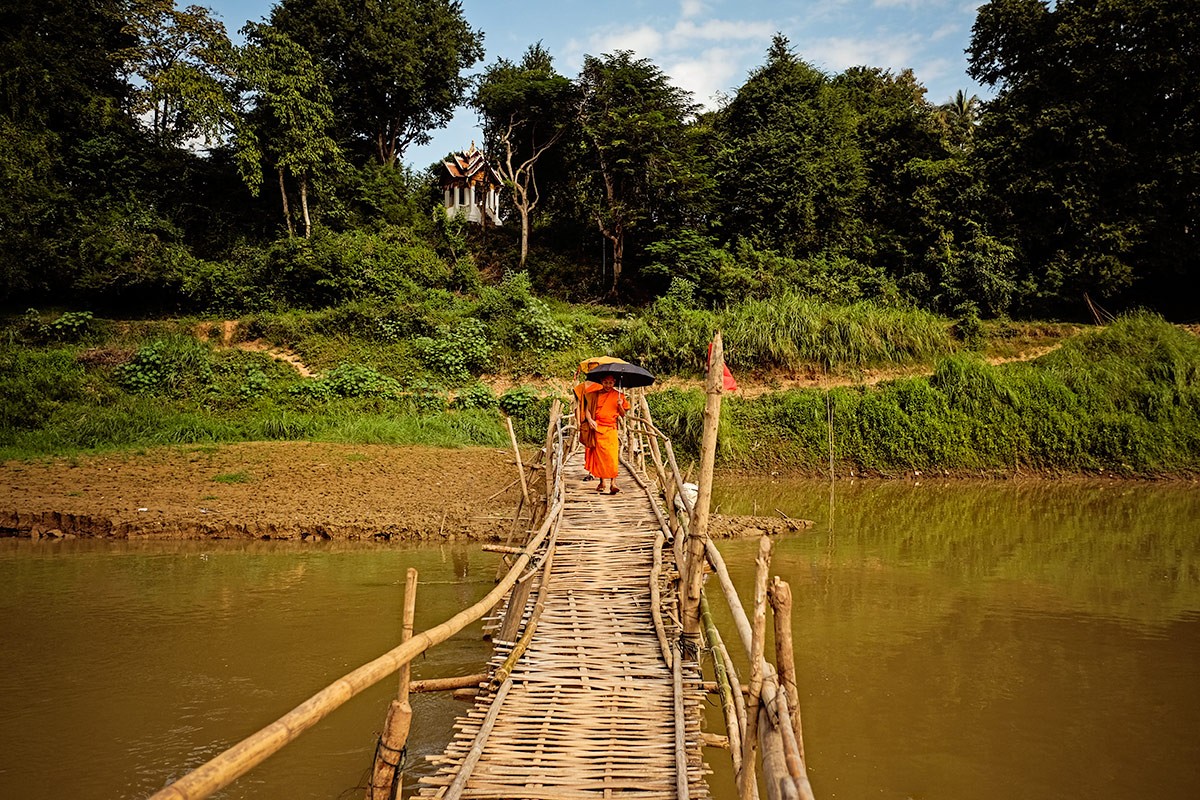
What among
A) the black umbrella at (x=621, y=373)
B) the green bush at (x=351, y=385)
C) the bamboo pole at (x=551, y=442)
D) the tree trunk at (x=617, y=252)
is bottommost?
the bamboo pole at (x=551, y=442)

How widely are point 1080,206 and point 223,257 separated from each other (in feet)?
74.3

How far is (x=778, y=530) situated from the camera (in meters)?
10.7

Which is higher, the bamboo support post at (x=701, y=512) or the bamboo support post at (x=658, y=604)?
the bamboo support post at (x=701, y=512)

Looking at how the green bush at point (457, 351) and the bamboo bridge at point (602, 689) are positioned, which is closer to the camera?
the bamboo bridge at point (602, 689)

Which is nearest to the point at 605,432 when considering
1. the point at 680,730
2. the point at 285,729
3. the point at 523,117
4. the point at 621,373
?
the point at 621,373

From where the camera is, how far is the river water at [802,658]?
178 inches

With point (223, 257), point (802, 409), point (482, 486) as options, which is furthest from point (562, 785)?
point (223, 257)

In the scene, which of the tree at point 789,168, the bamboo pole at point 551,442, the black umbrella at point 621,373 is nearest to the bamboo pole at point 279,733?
the bamboo pole at point 551,442

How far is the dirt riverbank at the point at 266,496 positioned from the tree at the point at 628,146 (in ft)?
36.9

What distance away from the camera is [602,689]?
3.78 metres

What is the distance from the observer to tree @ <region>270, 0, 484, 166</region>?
22453 mm

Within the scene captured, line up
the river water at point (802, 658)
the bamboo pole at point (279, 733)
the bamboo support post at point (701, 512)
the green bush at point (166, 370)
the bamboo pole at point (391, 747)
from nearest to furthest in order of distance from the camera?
the bamboo pole at point (279, 733), the bamboo pole at point (391, 747), the bamboo support post at point (701, 512), the river water at point (802, 658), the green bush at point (166, 370)

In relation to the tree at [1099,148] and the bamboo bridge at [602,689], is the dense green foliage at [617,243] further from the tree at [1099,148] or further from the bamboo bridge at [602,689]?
the bamboo bridge at [602,689]

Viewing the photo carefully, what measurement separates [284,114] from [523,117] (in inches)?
293
